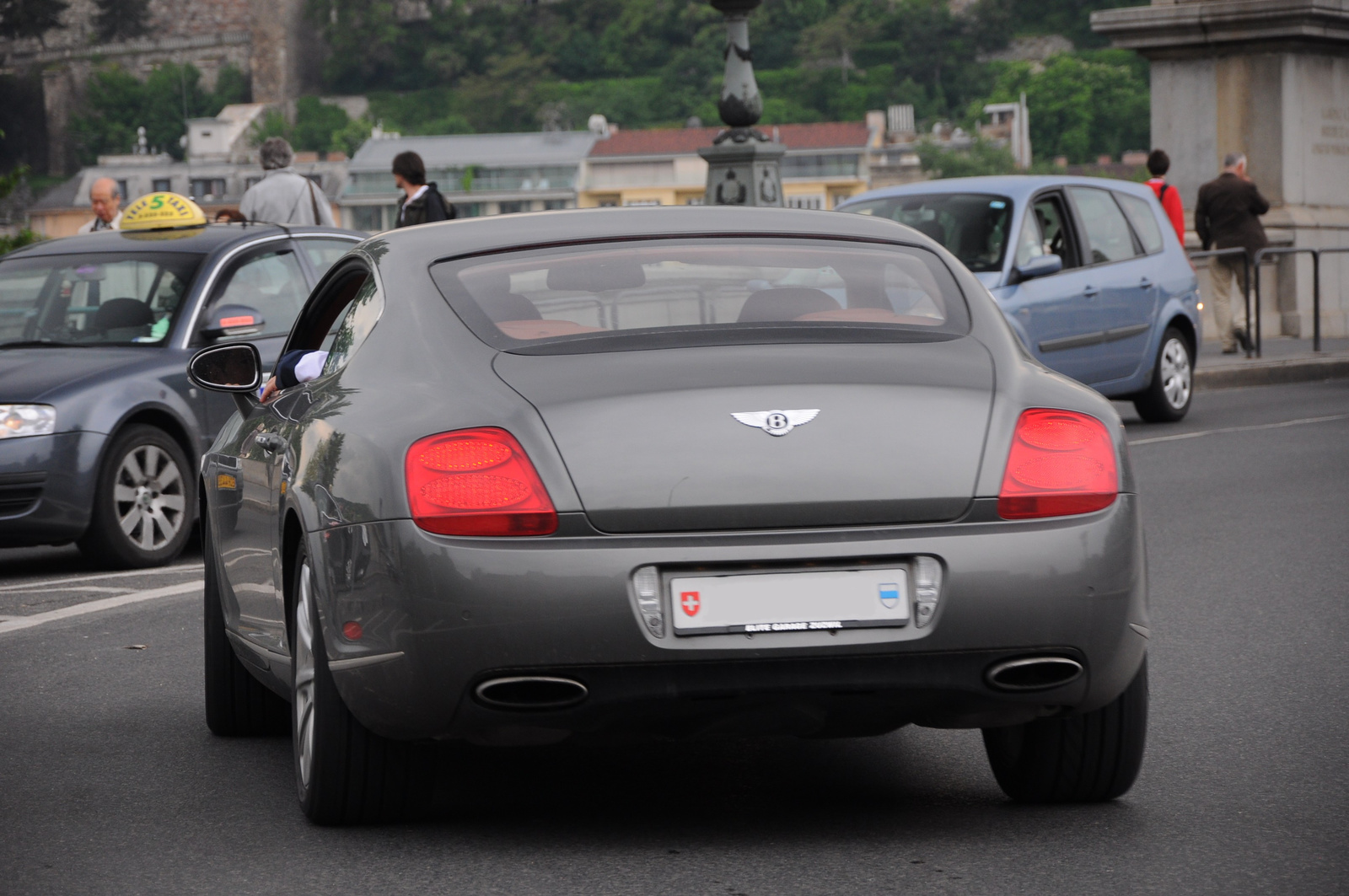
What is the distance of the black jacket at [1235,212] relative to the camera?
68.4ft

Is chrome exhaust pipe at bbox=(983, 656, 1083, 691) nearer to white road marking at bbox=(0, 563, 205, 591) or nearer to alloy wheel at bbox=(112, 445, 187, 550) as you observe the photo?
white road marking at bbox=(0, 563, 205, 591)

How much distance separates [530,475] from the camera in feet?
12.9

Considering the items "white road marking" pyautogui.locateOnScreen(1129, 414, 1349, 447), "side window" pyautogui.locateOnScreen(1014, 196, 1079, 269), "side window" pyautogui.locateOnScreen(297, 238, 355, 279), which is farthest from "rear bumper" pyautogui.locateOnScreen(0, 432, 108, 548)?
"white road marking" pyautogui.locateOnScreen(1129, 414, 1349, 447)

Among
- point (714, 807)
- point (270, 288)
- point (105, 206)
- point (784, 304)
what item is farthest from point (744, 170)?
point (714, 807)

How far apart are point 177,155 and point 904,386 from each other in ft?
660

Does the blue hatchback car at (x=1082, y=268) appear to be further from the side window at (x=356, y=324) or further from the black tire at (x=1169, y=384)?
the side window at (x=356, y=324)

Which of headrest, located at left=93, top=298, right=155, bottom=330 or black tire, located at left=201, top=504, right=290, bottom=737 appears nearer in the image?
black tire, located at left=201, top=504, right=290, bottom=737

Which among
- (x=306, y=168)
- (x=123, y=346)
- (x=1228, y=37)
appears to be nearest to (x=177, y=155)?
(x=306, y=168)

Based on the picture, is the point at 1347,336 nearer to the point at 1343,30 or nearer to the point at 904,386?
the point at 1343,30

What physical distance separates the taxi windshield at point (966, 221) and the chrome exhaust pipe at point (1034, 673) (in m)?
8.99

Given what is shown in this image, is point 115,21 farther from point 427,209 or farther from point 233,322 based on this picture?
point 233,322

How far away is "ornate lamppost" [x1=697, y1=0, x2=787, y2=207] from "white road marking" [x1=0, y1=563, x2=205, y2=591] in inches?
377

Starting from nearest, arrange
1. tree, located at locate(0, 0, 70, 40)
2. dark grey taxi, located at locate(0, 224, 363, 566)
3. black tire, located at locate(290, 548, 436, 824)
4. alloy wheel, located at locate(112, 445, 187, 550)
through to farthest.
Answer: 1. black tire, located at locate(290, 548, 436, 824)
2. dark grey taxi, located at locate(0, 224, 363, 566)
3. alloy wheel, located at locate(112, 445, 187, 550)
4. tree, located at locate(0, 0, 70, 40)

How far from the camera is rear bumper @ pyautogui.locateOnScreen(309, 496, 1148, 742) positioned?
385 cm
